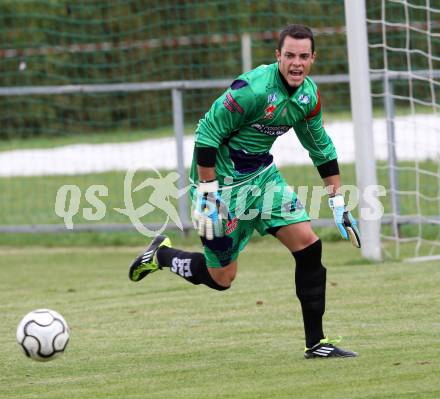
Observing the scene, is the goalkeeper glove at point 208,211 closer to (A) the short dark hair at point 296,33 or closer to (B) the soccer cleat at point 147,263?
(A) the short dark hair at point 296,33

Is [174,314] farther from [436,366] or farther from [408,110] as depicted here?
[408,110]

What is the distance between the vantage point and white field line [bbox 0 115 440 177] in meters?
14.2

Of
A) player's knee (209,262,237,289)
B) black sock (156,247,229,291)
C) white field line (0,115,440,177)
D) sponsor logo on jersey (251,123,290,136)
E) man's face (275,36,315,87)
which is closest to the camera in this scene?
man's face (275,36,315,87)

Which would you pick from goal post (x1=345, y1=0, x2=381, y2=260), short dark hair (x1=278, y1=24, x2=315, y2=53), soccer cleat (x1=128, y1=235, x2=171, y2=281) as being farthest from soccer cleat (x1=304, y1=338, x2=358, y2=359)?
goal post (x1=345, y1=0, x2=381, y2=260)

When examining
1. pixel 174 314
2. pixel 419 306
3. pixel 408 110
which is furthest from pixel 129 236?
pixel 419 306

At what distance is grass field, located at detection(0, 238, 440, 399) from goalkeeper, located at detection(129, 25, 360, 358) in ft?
1.58

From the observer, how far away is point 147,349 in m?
7.52

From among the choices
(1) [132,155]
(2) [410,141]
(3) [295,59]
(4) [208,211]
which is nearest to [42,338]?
(4) [208,211]

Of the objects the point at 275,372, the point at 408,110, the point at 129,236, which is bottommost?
the point at 275,372

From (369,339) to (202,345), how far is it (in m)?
1.09

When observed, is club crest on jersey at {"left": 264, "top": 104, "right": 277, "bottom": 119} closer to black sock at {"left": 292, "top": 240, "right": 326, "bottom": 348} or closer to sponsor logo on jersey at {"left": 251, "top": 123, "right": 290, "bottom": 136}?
sponsor logo on jersey at {"left": 251, "top": 123, "right": 290, "bottom": 136}

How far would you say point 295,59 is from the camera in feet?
22.1

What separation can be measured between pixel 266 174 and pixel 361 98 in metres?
3.87

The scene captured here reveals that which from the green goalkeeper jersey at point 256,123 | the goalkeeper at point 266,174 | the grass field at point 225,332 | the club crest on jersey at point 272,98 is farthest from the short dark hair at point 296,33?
the grass field at point 225,332
